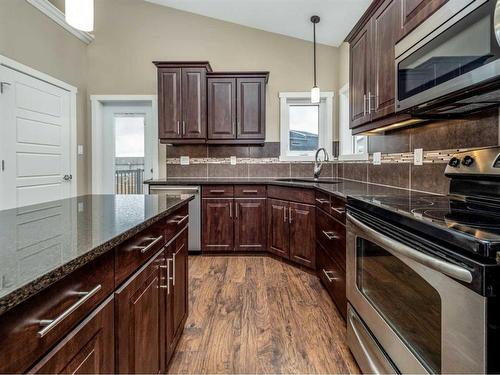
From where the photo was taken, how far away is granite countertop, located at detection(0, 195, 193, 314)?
1.86 ft

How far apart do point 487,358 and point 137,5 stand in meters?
5.09

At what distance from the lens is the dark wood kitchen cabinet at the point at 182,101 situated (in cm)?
379

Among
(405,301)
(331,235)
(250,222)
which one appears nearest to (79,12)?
(405,301)

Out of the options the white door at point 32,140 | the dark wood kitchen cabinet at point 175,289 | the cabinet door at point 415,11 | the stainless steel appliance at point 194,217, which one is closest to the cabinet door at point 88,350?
the dark wood kitchen cabinet at point 175,289

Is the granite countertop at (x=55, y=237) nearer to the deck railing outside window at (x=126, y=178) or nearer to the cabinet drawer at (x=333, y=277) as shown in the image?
the cabinet drawer at (x=333, y=277)

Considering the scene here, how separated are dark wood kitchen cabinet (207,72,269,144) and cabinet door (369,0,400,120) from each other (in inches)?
72.2

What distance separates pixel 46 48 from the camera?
3594mm

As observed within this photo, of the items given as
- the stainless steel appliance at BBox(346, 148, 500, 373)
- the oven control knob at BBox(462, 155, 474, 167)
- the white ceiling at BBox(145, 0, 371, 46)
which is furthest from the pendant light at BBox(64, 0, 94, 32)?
the white ceiling at BBox(145, 0, 371, 46)

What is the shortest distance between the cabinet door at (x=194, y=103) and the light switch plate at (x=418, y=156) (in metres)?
2.50

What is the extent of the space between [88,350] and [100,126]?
14.1 ft

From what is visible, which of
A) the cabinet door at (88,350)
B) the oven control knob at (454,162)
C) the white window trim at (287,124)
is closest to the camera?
the cabinet door at (88,350)

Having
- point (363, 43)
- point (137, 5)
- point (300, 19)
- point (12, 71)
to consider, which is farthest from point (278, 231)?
point (137, 5)

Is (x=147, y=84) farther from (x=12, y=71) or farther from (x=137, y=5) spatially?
(x=12, y=71)

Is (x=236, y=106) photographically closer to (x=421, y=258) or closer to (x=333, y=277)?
(x=333, y=277)
